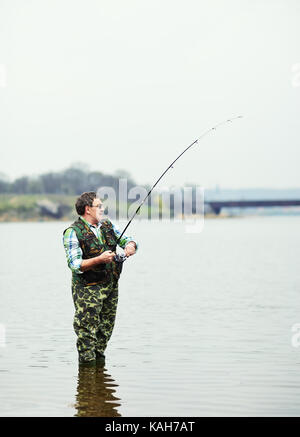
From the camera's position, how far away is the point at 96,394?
966cm

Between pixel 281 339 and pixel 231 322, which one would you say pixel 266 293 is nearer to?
pixel 231 322

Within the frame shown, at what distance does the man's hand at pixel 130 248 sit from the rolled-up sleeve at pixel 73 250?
44cm

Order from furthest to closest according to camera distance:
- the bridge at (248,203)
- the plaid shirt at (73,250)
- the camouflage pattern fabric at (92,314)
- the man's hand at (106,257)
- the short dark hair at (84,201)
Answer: the bridge at (248,203) < the camouflage pattern fabric at (92,314) < the short dark hair at (84,201) < the plaid shirt at (73,250) < the man's hand at (106,257)

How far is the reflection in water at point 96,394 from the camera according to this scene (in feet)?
29.2

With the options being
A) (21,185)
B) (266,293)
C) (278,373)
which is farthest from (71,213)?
(278,373)

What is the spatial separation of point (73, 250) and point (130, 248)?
0.54 metres

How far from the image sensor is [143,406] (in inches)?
360

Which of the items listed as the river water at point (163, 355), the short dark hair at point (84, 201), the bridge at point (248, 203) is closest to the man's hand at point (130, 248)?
the short dark hair at point (84, 201)

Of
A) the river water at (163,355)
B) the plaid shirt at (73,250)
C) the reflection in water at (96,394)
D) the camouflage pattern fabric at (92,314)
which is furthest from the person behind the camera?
the camouflage pattern fabric at (92,314)

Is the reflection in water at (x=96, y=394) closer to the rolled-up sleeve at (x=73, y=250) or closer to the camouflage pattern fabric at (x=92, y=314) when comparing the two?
the camouflage pattern fabric at (x=92, y=314)

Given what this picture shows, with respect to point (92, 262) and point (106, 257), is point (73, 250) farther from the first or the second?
point (106, 257)

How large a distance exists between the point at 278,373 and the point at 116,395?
2069mm

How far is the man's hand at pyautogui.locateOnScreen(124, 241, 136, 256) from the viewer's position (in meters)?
9.68

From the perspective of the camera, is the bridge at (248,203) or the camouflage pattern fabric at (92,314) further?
the bridge at (248,203)
